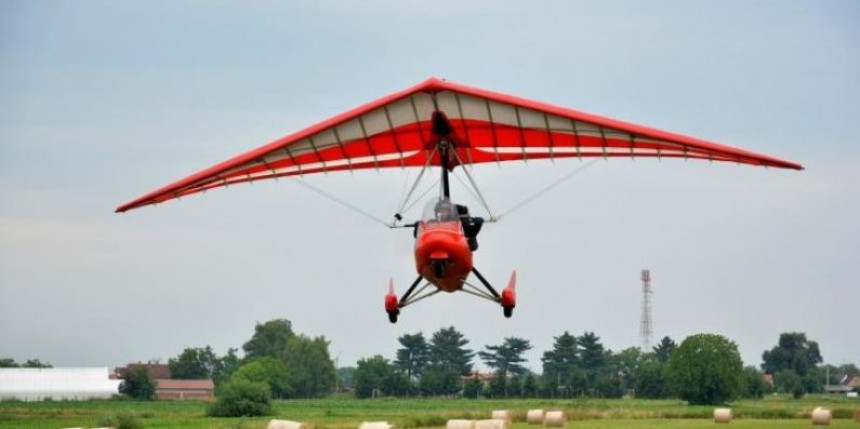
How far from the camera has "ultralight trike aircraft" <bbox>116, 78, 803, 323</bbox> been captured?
31766mm

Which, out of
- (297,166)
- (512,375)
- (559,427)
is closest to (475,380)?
(512,375)

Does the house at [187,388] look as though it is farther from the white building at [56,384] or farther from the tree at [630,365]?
the tree at [630,365]

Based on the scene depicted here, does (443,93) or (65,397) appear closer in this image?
(443,93)

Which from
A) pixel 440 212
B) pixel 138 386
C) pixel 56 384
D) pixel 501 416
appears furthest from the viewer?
pixel 56 384

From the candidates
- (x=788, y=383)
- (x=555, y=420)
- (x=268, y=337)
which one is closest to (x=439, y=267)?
(x=555, y=420)

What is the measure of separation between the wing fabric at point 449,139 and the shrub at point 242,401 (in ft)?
101

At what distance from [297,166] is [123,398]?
201 ft

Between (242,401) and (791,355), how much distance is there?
3311 inches

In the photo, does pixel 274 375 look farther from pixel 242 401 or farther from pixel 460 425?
pixel 460 425

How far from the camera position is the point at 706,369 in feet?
255

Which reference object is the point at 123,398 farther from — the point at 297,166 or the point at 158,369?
the point at 297,166

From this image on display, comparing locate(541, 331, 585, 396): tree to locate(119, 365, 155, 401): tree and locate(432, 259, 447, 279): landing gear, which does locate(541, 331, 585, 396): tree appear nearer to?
locate(119, 365, 155, 401): tree

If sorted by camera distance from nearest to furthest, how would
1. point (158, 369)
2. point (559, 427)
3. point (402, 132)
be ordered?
point (402, 132)
point (559, 427)
point (158, 369)

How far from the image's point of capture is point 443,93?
3375 centimetres
